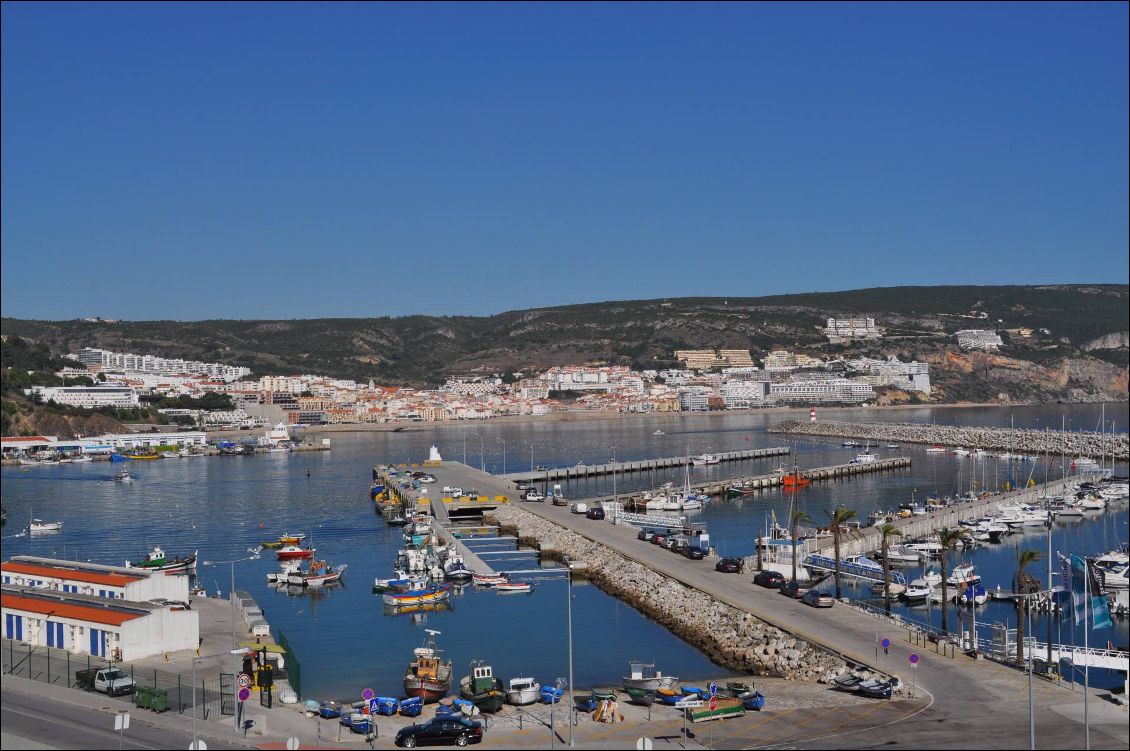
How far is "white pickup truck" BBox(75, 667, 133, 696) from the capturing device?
13117 mm

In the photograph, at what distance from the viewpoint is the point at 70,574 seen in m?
17.5

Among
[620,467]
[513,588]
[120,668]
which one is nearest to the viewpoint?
[120,668]

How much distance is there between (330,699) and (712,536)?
18.9 metres

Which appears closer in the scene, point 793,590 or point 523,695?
point 523,695

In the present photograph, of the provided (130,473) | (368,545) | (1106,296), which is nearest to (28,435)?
(130,473)

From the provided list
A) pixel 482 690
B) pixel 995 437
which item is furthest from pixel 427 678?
pixel 995 437

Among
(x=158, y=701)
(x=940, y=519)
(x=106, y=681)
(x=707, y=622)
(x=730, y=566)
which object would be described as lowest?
(x=707, y=622)

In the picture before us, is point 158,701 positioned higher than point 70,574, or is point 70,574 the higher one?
point 70,574

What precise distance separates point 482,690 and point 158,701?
433 centimetres

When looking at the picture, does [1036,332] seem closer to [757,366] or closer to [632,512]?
[757,366]

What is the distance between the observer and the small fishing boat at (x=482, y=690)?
14586 mm

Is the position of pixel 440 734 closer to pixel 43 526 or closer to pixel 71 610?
pixel 71 610

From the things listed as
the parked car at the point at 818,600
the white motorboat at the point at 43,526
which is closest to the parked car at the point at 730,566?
the parked car at the point at 818,600

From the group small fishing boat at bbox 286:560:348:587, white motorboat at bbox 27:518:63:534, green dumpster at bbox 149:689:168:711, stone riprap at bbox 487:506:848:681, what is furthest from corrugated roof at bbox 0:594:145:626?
white motorboat at bbox 27:518:63:534
